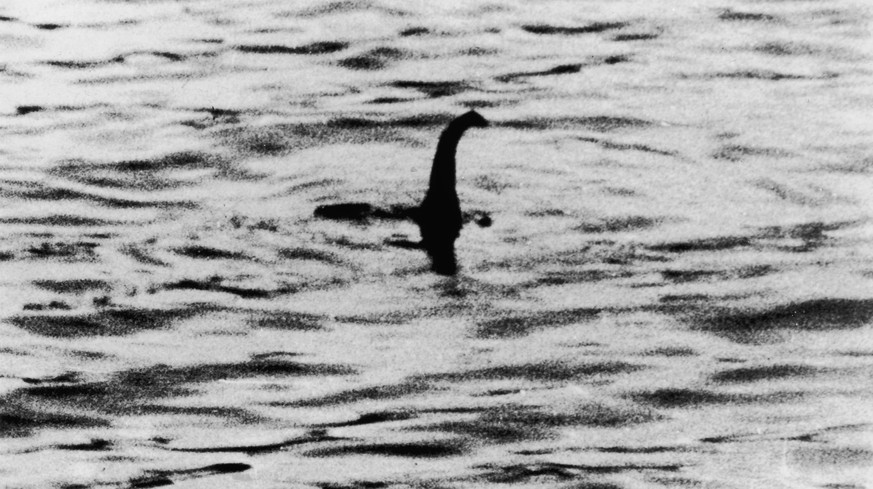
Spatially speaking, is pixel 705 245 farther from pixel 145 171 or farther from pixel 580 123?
pixel 145 171

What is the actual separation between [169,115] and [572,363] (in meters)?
3.93

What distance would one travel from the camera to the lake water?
471 cm

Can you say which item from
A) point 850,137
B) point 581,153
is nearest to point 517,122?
point 581,153

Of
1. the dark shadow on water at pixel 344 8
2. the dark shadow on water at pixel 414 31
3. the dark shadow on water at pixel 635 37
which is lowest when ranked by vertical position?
the dark shadow on water at pixel 635 37

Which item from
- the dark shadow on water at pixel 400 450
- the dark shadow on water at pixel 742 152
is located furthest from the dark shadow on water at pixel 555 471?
the dark shadow on water at pixel 742 152

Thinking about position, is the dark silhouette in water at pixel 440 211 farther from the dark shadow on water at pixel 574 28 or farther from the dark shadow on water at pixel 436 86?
the dark shadow on water at pixel 574 28

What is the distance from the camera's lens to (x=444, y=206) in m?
6.72

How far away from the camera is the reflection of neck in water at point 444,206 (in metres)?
6.39

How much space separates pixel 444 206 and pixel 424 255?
379mm

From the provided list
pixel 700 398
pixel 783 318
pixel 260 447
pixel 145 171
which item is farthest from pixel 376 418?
pixel 145 171

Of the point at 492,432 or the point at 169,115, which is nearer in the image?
the point at 492,432

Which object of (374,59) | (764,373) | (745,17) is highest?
(745,17)

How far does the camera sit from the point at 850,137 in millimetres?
7648

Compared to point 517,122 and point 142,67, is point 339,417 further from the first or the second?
point 142,67
